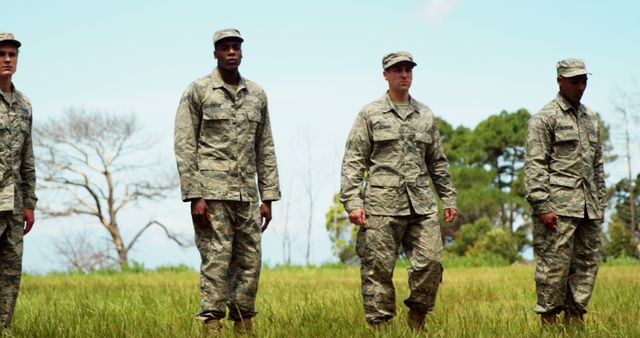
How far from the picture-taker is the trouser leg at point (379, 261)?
22.8 feet

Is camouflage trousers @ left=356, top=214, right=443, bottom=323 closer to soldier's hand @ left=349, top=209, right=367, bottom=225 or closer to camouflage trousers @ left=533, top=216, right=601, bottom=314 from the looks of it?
soldier's hand @ left=349, top=209, right=367, bottom=225

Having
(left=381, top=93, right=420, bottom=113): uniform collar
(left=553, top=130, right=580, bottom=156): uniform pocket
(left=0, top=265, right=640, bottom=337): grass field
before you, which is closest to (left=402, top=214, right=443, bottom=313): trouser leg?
(left=0, top=265, right=640, bottom=337): grass field

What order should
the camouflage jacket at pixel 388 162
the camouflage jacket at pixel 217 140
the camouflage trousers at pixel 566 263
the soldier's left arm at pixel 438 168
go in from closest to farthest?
the camouflage jacket at pixel 217 140
the camouflage jacket at pixel 388 162
the soldier's left arm at pixel 438 168
the camouflage trousers at pixel 566 263

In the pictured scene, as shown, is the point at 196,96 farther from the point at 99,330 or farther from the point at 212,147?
the point at 99,330

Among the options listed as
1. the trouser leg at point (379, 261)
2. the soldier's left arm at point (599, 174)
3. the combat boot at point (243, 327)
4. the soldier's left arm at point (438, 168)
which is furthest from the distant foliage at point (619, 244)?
the combat boot at point (243, 327)

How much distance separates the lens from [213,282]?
6574 mm

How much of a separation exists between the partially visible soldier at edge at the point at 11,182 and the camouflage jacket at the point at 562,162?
15.1ft

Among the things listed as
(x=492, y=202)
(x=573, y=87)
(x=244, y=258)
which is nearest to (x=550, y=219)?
(x=573, y=87)

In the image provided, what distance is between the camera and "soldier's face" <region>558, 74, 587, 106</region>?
7.71 metres

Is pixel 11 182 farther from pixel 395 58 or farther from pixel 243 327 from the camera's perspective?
pixel 395 58

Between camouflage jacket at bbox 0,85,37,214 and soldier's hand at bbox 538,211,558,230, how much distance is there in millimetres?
4679

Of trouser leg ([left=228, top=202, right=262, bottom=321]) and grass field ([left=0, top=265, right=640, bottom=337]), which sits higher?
trouser leg ([left=228, top=202, right=262, bottom=321])

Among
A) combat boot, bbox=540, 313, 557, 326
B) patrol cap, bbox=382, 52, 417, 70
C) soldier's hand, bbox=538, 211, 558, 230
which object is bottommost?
combat boot, bbox=540, 313, 557, 326

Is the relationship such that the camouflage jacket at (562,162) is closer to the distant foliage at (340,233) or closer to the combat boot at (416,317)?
the combat boot at (416,317)
